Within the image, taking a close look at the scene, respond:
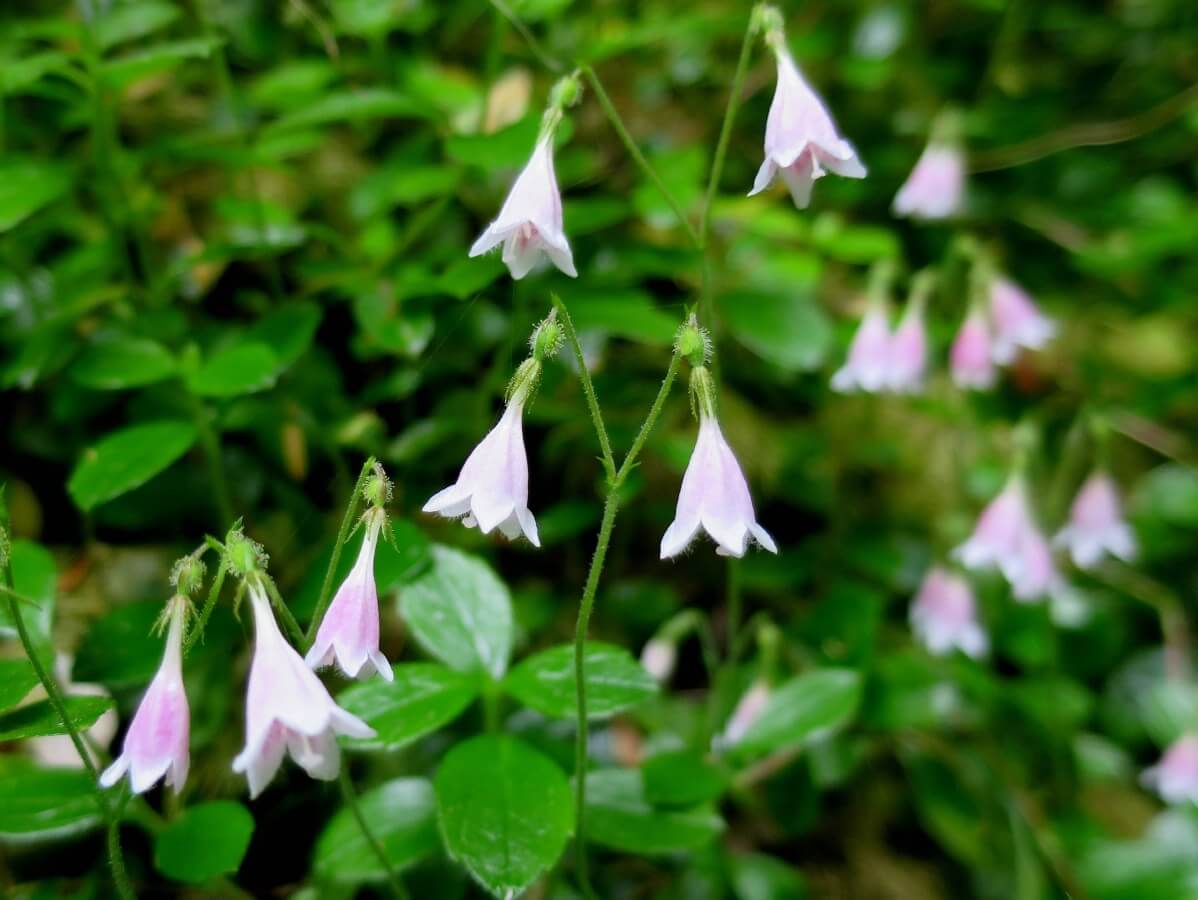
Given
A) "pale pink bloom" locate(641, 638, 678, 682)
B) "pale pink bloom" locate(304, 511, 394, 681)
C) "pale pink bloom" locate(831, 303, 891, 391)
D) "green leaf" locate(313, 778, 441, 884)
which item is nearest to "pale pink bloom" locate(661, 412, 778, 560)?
"pale pink bloom" locate(304, 511, 394, 681)

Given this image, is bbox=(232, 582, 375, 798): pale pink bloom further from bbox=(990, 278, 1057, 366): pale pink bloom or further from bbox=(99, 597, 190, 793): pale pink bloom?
bbox=(990, 278, 1057, 366): pale pink bloom

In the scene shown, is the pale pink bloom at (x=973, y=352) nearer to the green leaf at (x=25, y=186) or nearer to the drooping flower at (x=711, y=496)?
the drooping flower at (x=711, y=496)

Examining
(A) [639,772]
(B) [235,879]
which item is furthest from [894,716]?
(B) [235,879]

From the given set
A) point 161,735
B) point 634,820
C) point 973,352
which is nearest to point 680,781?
A: point 634,820

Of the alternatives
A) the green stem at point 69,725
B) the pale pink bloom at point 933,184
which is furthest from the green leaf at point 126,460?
the pale pink bloom at point 933,184

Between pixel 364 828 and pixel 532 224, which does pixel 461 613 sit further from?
pixel 532 224

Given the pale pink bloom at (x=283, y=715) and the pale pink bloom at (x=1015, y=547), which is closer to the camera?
the pale pink bloom at (x=283, y=715)
